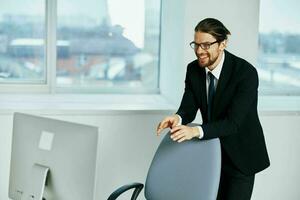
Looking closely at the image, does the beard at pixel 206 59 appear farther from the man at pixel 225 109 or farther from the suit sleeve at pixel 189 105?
the suit sleeve at pixel 189 105

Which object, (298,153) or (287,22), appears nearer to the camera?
(298,153)

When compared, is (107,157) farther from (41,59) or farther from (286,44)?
(286,44)

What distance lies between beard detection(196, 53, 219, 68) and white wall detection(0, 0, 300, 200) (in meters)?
1.04

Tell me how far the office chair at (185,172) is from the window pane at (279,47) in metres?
1.75

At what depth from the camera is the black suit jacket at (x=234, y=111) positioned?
2.31 meters

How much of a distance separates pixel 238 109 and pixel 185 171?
14.5 inches

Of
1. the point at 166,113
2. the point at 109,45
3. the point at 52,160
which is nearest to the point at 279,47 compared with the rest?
the point at 166,113

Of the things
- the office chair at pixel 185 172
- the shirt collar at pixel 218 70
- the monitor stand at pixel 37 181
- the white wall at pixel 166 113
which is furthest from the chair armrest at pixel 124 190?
the white wall at pixel 166 113

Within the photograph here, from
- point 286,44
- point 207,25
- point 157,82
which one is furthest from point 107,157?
point 286,44

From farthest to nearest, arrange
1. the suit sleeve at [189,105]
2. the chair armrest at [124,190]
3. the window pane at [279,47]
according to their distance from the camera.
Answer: the window pane at [279,47] < the suit sleeve at [189,105] < the chair armrest at [124,190]

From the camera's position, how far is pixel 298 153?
11.8ft

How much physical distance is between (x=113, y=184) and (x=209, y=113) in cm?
120

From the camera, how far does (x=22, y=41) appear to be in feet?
12.6

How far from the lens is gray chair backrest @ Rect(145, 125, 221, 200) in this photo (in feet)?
7.41
